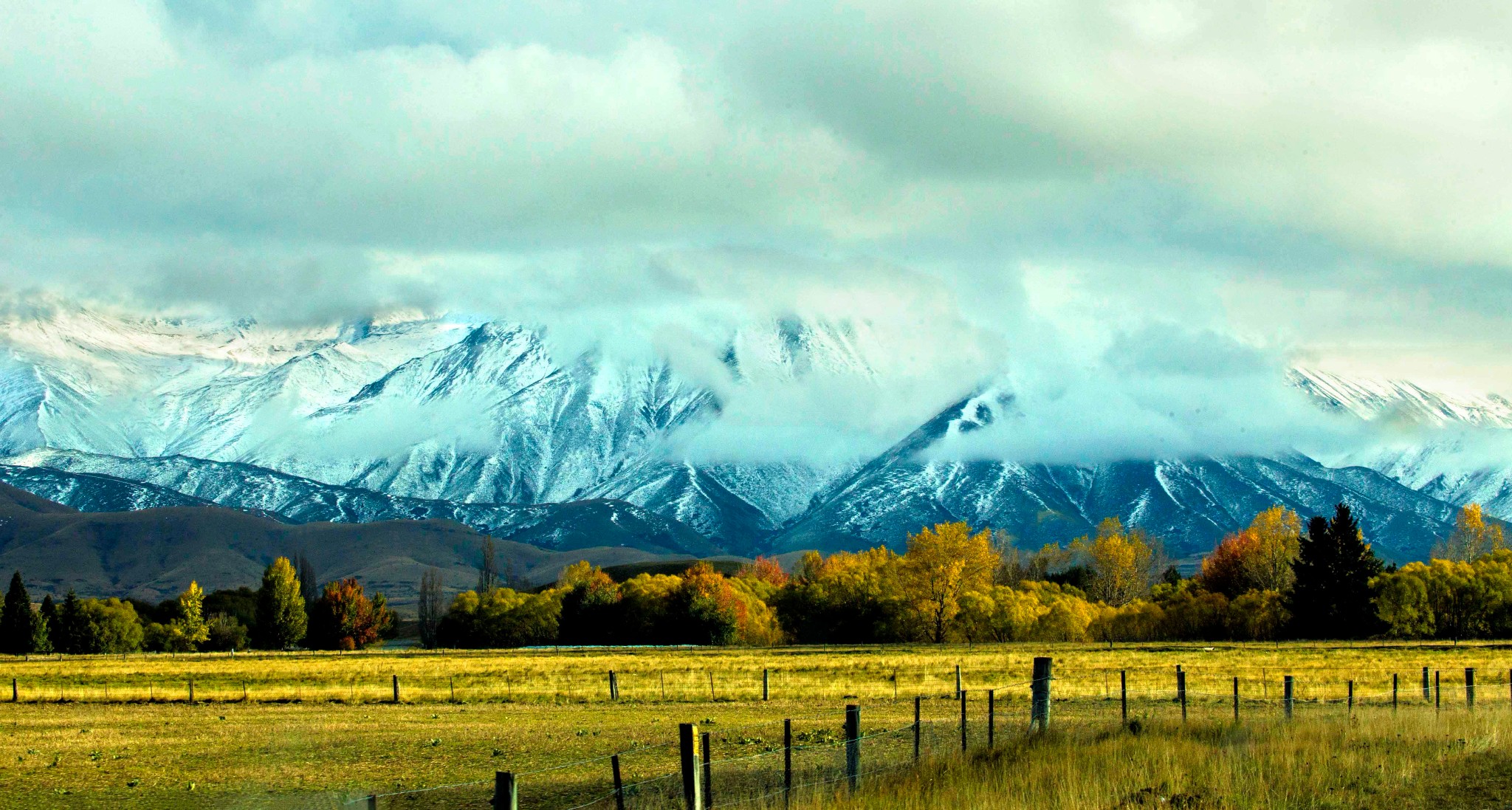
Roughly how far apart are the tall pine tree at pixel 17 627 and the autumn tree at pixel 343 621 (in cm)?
3132

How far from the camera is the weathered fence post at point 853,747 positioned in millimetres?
21406

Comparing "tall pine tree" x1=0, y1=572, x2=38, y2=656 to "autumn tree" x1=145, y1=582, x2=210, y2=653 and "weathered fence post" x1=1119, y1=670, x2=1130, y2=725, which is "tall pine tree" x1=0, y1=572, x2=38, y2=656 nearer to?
"autumn tree" x1=145, y1=582, x2=210, y2=653

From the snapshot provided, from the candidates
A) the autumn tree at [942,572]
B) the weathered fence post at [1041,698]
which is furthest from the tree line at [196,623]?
the weathered fence post at [1041,698]

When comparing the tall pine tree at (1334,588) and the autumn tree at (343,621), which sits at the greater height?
the tall pine tree at (1334,588)

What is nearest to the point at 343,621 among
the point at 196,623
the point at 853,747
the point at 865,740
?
the point at 196,623

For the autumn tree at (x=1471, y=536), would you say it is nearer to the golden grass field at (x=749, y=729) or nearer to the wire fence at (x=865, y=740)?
the golden grass field at (x=749, y=729)

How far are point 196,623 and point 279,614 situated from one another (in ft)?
30.9

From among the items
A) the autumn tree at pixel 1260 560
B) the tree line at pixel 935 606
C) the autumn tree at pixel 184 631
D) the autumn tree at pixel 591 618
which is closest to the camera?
the tree line at pixel 935 606

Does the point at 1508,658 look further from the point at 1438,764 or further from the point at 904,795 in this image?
the point at 904,795

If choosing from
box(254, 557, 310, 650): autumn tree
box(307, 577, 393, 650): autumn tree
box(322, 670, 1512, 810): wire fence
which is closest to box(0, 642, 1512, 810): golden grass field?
box(322, 670, 1512, 810): wire fence

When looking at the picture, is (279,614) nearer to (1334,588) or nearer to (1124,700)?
(1334,588)

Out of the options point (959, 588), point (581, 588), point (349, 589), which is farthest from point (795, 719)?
point (349, 589)

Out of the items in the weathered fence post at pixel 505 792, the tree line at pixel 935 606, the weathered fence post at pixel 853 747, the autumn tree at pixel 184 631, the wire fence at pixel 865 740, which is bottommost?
the autumn tree at pixel 184 631

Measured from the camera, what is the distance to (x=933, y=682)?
56.6 metres
